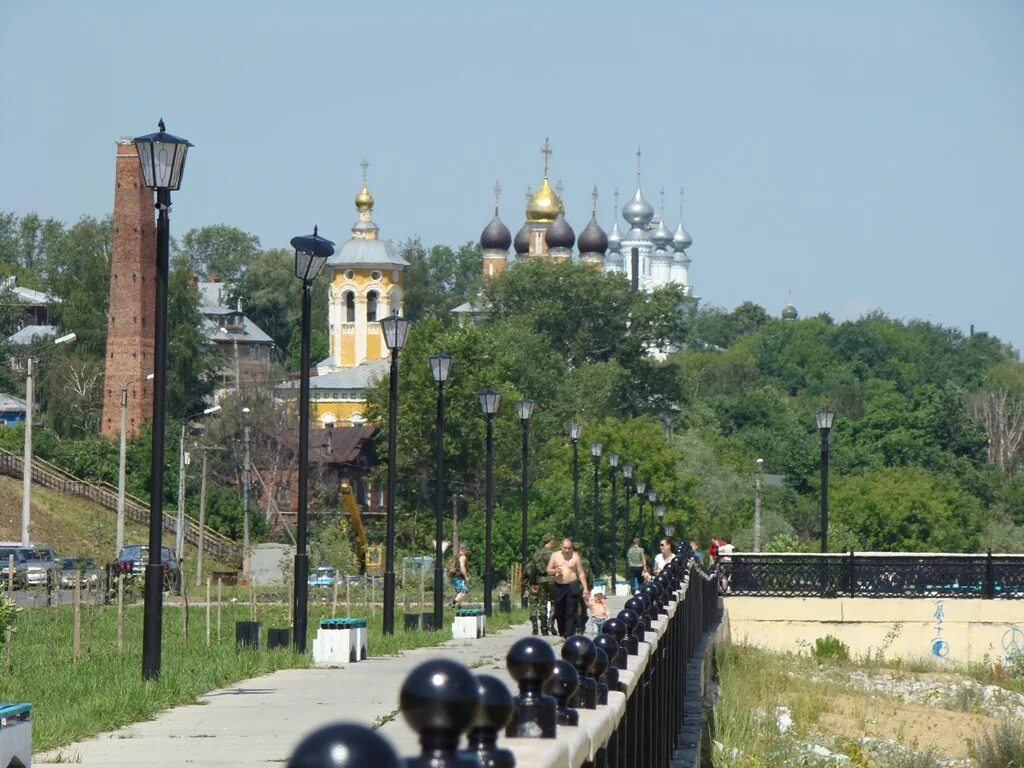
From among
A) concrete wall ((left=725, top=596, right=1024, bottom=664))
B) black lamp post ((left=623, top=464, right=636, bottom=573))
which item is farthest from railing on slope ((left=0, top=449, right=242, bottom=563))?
concrete wall ((left=725, top=596, right=1024, bottom=664))

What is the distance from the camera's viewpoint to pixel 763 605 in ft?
134

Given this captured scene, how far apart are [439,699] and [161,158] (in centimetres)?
1447

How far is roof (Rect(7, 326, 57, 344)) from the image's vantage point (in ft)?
Result: 428

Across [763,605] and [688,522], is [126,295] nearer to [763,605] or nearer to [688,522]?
[688,522]

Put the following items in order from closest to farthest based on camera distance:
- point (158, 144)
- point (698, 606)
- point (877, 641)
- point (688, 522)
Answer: point (158, 144) < point (698, 606) < point (877, 641) < point (688, 522)

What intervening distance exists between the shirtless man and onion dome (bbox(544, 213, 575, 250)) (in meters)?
135

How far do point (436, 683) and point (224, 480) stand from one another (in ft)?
301

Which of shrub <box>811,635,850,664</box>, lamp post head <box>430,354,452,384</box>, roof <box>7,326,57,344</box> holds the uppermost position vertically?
roof <box>7,326,57,344</box>

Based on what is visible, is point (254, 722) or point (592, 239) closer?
point (254, 722)

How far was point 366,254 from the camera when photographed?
141 metres

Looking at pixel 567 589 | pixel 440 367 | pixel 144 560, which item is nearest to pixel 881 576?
pixel 440 367

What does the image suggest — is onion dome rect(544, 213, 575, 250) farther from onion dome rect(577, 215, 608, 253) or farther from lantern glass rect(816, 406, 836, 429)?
lantern glass rect(816, 406, 836, 429)

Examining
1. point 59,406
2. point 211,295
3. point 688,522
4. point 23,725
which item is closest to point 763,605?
point 23,725

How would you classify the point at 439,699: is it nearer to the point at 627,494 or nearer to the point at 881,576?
the point at 881,576
